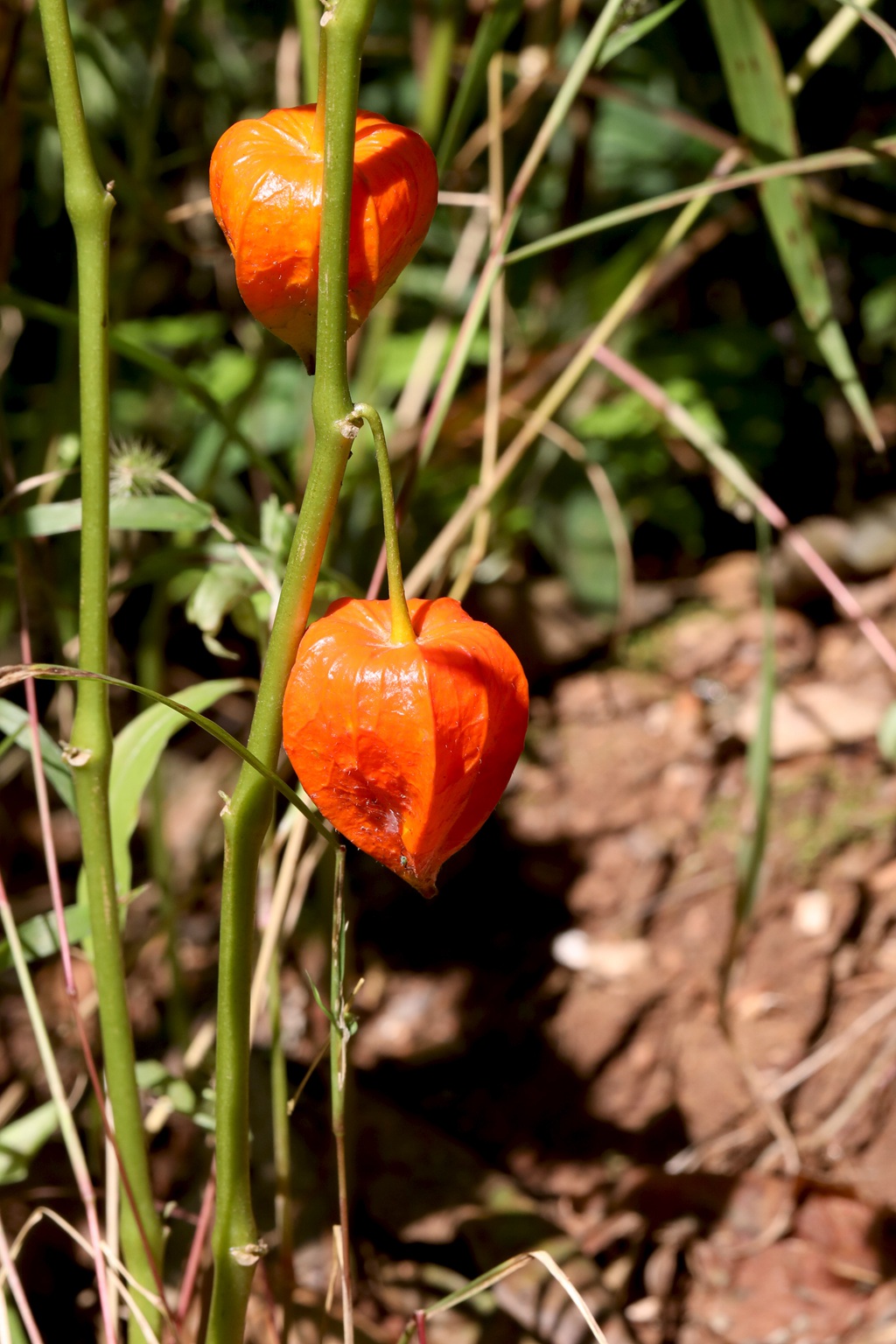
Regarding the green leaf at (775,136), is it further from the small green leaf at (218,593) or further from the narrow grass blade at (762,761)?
the small green leaf at (218,593)

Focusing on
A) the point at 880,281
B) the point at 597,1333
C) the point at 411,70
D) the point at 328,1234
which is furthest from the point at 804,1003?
the point at 411,70

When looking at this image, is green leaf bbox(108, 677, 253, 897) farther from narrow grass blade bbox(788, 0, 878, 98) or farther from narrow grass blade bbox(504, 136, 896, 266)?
narrow grass blade bbox(788, 0, 878, 98)

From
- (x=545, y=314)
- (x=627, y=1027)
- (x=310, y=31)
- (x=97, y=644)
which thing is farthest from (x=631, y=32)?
(x=545, y=314)

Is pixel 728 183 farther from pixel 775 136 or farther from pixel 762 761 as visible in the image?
pixel 762 761

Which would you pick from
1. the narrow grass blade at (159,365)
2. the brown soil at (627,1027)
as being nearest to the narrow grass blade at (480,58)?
the narrow grass blade at (159,365)

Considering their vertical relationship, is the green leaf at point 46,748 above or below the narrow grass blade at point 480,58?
below

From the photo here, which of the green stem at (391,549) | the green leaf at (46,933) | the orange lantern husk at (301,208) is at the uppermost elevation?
the orange lantern husk at (301,208)
